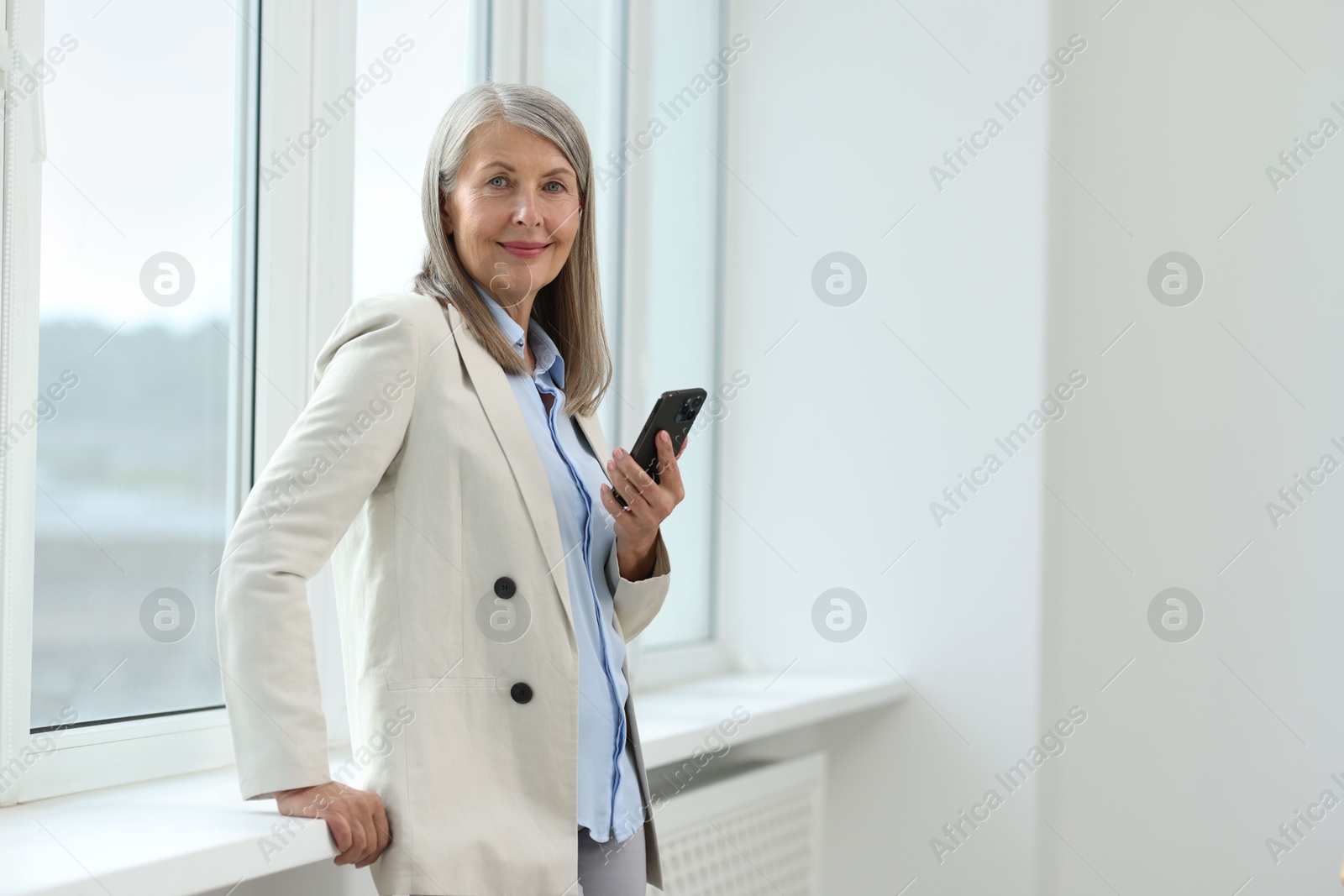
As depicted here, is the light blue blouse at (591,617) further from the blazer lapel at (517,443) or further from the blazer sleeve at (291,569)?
the blazer sleeve at (291,569)

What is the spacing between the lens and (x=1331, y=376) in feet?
6.97

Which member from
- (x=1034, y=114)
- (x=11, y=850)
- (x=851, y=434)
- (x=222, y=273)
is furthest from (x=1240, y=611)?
(x=11, y=850)

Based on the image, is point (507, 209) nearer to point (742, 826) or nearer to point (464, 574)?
point (464, 574)

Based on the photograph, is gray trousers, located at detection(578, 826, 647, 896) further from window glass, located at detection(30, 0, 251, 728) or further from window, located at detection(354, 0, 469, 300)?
window, located at detection(354, 0, 469, 300)

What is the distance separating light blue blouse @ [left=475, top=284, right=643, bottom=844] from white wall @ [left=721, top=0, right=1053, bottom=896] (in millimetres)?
1238

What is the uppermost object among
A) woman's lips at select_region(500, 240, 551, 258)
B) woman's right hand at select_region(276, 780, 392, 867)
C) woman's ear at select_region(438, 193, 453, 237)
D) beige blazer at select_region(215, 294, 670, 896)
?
woman's ear at select_region(438, 193, 453, 237)

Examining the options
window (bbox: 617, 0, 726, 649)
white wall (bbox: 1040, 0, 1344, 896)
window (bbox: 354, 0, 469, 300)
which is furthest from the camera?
window (bbox: 617, 0, 726, 649)

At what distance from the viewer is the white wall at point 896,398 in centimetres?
225

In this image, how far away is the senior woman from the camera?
3.14 feet

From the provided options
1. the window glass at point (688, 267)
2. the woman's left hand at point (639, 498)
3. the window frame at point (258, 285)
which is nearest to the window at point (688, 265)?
the window glass at point (688, 267)

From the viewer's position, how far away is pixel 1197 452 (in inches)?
86.9

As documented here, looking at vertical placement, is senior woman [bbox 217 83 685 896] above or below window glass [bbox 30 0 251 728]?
below

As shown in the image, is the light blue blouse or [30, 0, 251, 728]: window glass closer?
the light blue blouse

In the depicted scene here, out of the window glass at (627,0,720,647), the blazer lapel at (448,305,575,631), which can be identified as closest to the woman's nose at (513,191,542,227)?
the blazer lapel at (448,305,575,631)
